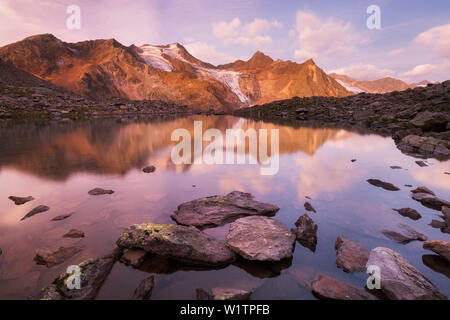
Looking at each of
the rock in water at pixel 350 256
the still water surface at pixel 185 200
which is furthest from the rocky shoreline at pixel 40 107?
the rock in water at pixel 350 256

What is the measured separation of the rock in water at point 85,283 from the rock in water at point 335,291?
15.4ft

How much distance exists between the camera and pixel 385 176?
13.7 metres

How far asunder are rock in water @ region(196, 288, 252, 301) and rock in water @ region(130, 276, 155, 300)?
1001 millimetres

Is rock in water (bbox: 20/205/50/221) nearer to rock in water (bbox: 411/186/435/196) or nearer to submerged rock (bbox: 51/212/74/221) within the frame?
submerged rock (bbox: 51/212/74/221)

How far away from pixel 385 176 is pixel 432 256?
29.3ft

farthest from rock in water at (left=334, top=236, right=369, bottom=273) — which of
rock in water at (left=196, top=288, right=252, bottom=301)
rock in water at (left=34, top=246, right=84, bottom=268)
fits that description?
rock in water at (left=34, top=246, right=84, bottom=268)

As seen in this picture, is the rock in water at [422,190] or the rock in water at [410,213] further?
the rock in water at [422,190]

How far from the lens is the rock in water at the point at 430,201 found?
916cm

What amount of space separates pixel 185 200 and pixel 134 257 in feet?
13.5

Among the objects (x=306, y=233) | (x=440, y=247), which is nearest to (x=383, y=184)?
(x=440, y=247)

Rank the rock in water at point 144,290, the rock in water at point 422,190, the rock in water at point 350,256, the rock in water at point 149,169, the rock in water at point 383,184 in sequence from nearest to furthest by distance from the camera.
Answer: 1. the rock in water at point 144,290
2. the rock in water at point 350,256
3. the rock in water at point 422,190
4. the rock in water at point 383,184
5. the rock in water at point 149,169

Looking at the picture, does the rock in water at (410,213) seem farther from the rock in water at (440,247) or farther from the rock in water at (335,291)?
the rock in water at (335,291)

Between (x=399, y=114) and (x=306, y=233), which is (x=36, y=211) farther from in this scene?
(x=399, y=114)

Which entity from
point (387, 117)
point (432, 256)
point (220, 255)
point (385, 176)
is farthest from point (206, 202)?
point (387, 117)
